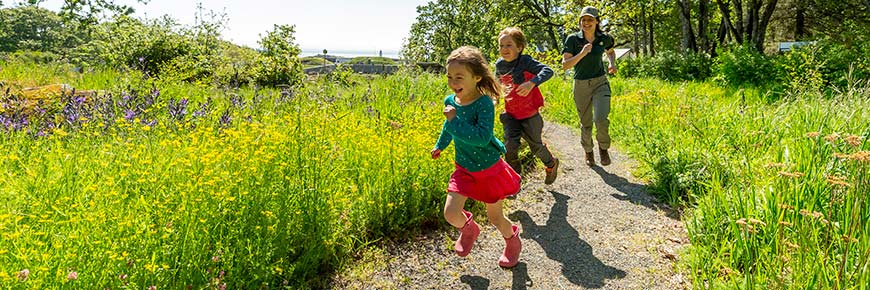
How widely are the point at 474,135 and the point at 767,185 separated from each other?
204 centimetres

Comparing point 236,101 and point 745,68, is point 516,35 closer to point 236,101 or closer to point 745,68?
point 236,101

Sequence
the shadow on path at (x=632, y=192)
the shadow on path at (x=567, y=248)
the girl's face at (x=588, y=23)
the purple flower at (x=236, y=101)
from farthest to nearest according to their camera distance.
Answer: the purple flower at (x=236, y=101), the girl's face at (x=588, y=23), the shadow on path at (x=632, y=192), the shadow on path at (x=567, y=248)

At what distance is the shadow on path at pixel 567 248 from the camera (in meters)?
3.00

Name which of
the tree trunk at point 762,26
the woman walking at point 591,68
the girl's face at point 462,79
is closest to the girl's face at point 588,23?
the woman walking at point 591,68

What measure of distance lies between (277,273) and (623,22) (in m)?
27.9

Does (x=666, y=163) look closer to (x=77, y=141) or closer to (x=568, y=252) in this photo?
(x=568, y=252)

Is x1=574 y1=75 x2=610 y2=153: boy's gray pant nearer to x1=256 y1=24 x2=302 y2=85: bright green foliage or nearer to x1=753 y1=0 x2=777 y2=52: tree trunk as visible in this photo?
x1=256 y1=24 x2=302 y2=85: bright green foliage

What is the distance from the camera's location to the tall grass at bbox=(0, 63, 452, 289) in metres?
1.96

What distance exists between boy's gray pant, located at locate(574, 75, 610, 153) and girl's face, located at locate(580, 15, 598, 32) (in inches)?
22.0

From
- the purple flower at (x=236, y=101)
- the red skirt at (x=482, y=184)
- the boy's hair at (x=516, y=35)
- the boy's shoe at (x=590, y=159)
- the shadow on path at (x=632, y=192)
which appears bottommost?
the shadow on path at (x=632, y=192)

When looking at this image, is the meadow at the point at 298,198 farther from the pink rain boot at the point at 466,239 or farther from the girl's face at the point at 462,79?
the girl's face at the point at 462,79

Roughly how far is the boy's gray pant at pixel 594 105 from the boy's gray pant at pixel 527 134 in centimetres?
94

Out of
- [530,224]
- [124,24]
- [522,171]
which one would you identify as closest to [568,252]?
[530,224]

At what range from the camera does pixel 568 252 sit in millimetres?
3350
